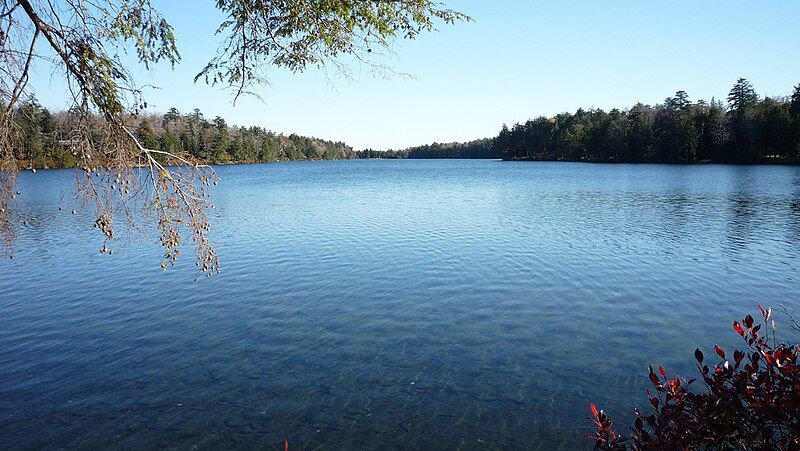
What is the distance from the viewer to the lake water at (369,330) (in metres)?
8.60

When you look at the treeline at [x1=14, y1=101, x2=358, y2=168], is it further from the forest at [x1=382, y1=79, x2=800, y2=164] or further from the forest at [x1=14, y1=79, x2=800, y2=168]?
the forest at [x1=382, y1=79, x2=800, y2=164]

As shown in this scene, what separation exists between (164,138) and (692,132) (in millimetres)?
100724

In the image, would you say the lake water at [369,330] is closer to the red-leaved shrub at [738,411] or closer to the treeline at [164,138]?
the red-leaved shrub at [738,411]

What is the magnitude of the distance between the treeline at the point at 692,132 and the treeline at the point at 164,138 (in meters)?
99.6

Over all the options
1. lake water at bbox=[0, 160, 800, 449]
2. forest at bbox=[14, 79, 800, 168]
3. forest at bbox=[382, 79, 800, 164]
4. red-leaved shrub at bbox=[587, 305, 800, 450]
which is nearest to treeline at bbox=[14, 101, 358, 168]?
forest at bbox=[14, 79, 800, 168]

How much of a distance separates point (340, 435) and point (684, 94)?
5438 inches

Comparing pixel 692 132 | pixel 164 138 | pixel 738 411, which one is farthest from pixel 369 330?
pixel 692 132

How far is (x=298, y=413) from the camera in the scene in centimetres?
883

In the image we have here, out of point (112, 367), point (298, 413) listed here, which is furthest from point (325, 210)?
point (298, 413)

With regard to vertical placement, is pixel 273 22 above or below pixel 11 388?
above

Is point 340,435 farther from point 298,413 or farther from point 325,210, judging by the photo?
point 325,210

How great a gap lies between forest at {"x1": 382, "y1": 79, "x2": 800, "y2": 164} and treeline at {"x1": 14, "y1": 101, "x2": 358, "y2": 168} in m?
99.5

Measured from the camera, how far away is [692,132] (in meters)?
96.1

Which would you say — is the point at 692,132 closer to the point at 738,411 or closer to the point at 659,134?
the point at 659,134
